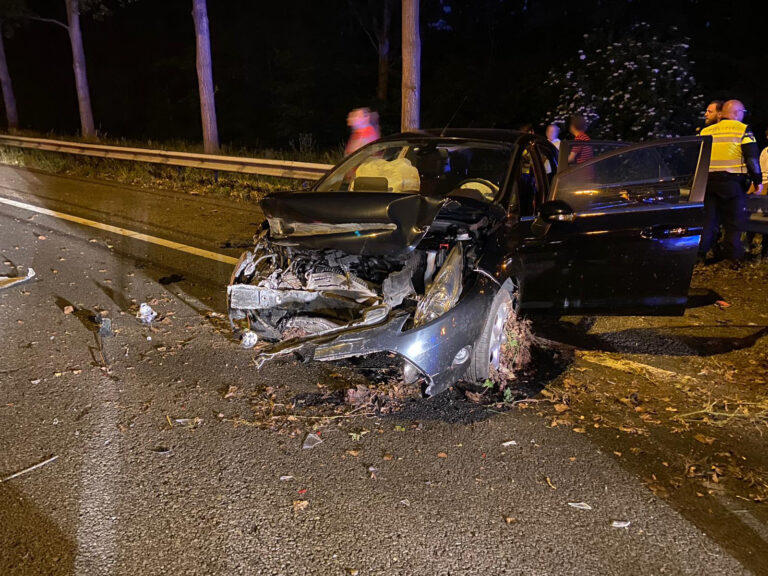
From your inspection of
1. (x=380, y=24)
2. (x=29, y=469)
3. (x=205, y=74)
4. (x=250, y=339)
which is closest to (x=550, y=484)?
(x=250, y=339)

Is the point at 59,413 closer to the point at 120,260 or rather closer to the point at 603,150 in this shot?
the point at 120,260

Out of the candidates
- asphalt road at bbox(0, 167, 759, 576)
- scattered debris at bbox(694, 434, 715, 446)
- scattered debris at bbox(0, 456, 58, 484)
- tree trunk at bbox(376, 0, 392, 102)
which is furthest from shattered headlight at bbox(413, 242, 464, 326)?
tree trunk at bbox(376, 0, 392, 102)

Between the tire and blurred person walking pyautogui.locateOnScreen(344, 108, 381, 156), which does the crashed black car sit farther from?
blurred person walking pyautogui.locateOnScreen(344, 108, 381, 156)

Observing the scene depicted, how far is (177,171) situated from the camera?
12.8m

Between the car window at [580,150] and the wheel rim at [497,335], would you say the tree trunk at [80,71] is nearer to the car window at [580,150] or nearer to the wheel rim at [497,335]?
the car window at [580,150]

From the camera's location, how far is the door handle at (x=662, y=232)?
420 centimetres

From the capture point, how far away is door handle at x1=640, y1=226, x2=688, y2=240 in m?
4.20

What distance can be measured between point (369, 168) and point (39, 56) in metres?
49.2

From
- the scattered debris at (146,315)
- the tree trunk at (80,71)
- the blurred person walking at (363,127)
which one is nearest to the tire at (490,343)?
the scattered debris at (146,315)

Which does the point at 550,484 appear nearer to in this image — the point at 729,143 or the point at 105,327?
the point at 105,327

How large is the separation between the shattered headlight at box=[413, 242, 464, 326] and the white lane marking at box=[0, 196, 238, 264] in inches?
144

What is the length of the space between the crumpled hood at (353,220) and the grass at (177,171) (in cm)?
657

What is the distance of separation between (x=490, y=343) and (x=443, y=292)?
545 millimetres

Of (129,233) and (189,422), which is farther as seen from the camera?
(129,233)
